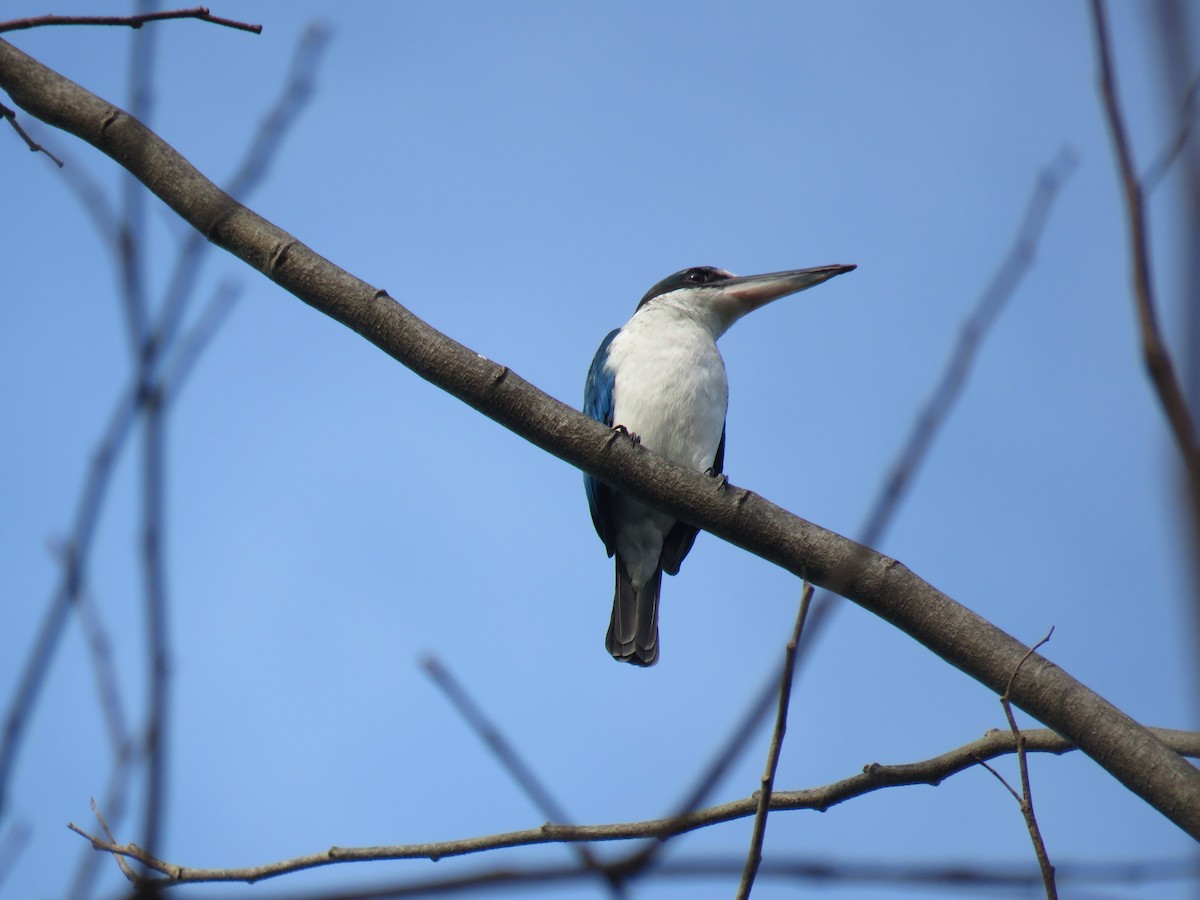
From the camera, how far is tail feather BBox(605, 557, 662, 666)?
6.10 meters

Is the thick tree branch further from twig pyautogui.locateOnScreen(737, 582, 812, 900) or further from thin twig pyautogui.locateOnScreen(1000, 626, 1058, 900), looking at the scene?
twig pyautogui.locateOnScreen(737, 582, 812, 900)

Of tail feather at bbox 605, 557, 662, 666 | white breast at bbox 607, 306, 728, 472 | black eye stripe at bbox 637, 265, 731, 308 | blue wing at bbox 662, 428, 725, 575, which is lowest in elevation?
tail feather at bbox 605, 557, 662, 666

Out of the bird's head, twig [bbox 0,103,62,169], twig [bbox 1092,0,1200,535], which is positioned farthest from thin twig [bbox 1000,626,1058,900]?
the bird's head

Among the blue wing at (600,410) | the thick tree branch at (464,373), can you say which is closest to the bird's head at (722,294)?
the blue wing at (600,410)

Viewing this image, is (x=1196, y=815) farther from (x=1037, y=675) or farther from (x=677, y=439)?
(x=677, y=439)

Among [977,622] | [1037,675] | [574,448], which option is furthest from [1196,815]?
[574,448]

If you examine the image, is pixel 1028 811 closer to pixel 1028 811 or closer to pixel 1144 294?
pixel 1028 811

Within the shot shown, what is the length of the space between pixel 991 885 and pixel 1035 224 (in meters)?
0.98

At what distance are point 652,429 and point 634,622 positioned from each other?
1037 mm

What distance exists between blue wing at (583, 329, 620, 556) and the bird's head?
0.48 meters

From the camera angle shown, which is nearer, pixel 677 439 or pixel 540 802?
pixel 540 802

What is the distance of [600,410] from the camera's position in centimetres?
667

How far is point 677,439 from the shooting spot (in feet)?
20.6

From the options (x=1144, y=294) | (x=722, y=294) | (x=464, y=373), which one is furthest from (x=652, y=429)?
(x=1144, y=294)
